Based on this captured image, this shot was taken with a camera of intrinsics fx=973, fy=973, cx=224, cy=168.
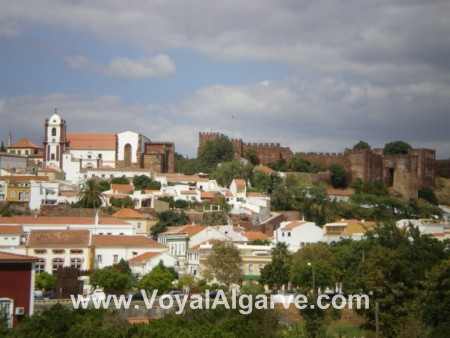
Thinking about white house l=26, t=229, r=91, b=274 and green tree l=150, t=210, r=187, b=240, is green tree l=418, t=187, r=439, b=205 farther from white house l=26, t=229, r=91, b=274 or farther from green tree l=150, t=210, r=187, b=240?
white house l=26, t=229, r=91, b=274

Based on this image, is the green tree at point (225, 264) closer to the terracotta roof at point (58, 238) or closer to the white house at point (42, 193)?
the terracotta roof at point (58, 238)

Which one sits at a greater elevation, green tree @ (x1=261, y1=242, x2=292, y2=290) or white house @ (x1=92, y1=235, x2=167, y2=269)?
white house @ (x1=92, y1=235, x2=167, y2=269)

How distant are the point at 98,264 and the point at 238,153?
4802 centimetres

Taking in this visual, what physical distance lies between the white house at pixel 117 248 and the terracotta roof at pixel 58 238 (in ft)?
2.78

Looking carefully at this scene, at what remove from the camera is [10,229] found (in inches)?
2640

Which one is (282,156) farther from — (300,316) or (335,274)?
(300,316)

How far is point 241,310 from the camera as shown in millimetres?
43750

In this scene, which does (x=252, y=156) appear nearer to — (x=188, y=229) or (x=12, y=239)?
(x=188, y=229)

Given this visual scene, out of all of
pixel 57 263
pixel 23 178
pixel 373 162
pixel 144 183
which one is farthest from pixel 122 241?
pixel 373 162

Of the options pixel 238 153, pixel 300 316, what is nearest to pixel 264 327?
pixel 300 316

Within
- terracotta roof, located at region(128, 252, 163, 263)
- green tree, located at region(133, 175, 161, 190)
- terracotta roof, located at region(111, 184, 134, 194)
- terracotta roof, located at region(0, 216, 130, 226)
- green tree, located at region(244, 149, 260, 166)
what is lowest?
terracotta roof, located at region(128, 252, 163, 263)

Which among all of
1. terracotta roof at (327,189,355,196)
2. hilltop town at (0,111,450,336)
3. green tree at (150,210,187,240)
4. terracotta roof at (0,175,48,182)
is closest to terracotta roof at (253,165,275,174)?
hilltop town at (0,111,450,336)

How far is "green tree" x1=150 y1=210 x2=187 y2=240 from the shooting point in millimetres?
78062

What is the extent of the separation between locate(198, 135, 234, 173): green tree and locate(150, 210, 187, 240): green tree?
88.4 feet
